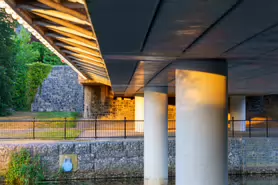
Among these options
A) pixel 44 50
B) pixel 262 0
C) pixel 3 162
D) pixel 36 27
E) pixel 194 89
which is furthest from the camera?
pixel 44 50

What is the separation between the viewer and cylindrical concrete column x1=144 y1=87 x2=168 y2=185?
45.0 feet

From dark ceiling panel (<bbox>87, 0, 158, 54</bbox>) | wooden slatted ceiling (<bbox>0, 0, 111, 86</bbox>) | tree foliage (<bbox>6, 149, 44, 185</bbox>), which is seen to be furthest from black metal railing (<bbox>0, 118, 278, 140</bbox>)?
dark ceiling panel (<bbox>87, 0, 158, 54</bbox>)

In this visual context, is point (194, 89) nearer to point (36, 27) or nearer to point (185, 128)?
point (185, 128)

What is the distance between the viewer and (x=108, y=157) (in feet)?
57.0

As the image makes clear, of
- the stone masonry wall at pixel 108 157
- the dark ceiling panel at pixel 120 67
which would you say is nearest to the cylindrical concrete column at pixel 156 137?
the stone masonry wall at pixel 108 157

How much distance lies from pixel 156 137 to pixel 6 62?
19.2 metres

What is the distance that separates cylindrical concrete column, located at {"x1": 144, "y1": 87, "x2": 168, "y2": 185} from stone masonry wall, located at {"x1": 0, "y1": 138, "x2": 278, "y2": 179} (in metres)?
3.52

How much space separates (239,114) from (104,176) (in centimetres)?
1074

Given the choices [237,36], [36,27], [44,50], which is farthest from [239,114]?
[44,50]

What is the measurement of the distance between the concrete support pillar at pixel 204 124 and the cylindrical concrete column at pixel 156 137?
7559mm

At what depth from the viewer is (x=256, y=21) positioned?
3.53m

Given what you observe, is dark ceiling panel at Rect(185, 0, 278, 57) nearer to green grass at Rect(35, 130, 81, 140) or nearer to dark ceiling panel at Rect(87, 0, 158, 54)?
dark ceiling panel at Rect(87, 0, 158, 54)

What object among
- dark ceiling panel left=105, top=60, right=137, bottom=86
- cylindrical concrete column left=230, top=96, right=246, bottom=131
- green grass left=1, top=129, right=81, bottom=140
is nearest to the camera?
dark ceiling panel left=105, top=60, right=137, bottom=86

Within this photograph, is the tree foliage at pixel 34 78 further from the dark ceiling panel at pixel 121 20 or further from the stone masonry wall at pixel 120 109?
the dark ceiling panel at pixel 121 20
